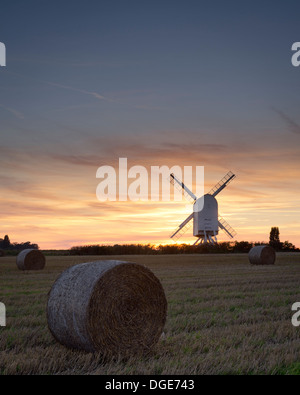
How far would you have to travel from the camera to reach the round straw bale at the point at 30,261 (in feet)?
80.3

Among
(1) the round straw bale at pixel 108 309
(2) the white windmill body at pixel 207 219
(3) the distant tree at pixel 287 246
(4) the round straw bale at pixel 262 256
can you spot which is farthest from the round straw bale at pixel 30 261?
(3) the distant tree at pixel 287 246

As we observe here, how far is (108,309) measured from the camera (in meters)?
7.41

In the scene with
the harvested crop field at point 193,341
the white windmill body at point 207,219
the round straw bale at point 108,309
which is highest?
the white windmill body at point 207,219

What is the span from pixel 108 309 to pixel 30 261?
59.8ft

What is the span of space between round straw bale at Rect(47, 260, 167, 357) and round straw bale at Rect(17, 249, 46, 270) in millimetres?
17321

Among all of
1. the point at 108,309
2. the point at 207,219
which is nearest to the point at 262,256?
the point at 207,219

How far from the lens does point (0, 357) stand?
6.45m

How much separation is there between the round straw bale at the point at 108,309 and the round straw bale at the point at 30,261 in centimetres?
1732

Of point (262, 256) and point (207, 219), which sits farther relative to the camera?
point (207, 219)

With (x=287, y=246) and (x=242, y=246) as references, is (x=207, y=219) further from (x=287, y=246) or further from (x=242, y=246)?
(x=287, y=246)

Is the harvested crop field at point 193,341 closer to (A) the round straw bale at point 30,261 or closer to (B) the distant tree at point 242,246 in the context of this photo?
(A) the round straw bale at point 30,261
